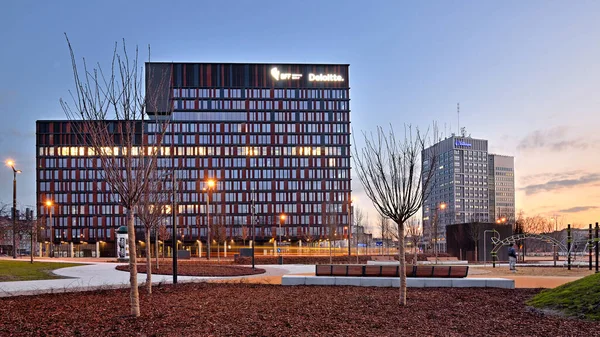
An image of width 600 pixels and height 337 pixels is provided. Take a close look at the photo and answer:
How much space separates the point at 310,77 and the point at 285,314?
329 feet

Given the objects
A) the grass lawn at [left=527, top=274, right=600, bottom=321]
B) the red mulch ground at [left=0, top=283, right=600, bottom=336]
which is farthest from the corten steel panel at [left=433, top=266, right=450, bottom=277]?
the grass lawn at [left=527, top=274, right=600, bottom=321]

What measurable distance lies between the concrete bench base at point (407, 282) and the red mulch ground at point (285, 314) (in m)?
1.27

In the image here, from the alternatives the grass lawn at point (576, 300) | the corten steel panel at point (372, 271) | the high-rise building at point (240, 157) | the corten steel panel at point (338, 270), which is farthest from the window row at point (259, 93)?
the grass lawn at point (576, 300)

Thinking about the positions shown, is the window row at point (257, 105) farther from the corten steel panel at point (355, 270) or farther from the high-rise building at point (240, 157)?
the corten steel panel at point (355, 270)

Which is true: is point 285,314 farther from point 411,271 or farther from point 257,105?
point 257,105

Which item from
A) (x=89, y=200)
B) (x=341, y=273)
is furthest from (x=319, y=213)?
(x=341, y=273)

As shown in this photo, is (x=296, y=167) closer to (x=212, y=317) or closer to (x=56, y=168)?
(x=56, y=168)

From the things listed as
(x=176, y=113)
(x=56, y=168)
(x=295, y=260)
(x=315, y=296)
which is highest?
(x=176, y=113)

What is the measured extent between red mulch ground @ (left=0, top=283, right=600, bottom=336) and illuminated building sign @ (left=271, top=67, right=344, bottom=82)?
94.8 metres

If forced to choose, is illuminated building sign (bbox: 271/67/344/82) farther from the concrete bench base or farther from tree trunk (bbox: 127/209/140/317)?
tree trunk (bbox: 127/209/140/317)

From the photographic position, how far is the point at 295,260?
41.4 metres

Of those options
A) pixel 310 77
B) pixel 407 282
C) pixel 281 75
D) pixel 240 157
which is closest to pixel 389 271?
pixel 407 282

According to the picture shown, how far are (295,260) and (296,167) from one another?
6875 cm

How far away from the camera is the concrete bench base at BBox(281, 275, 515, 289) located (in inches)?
686
